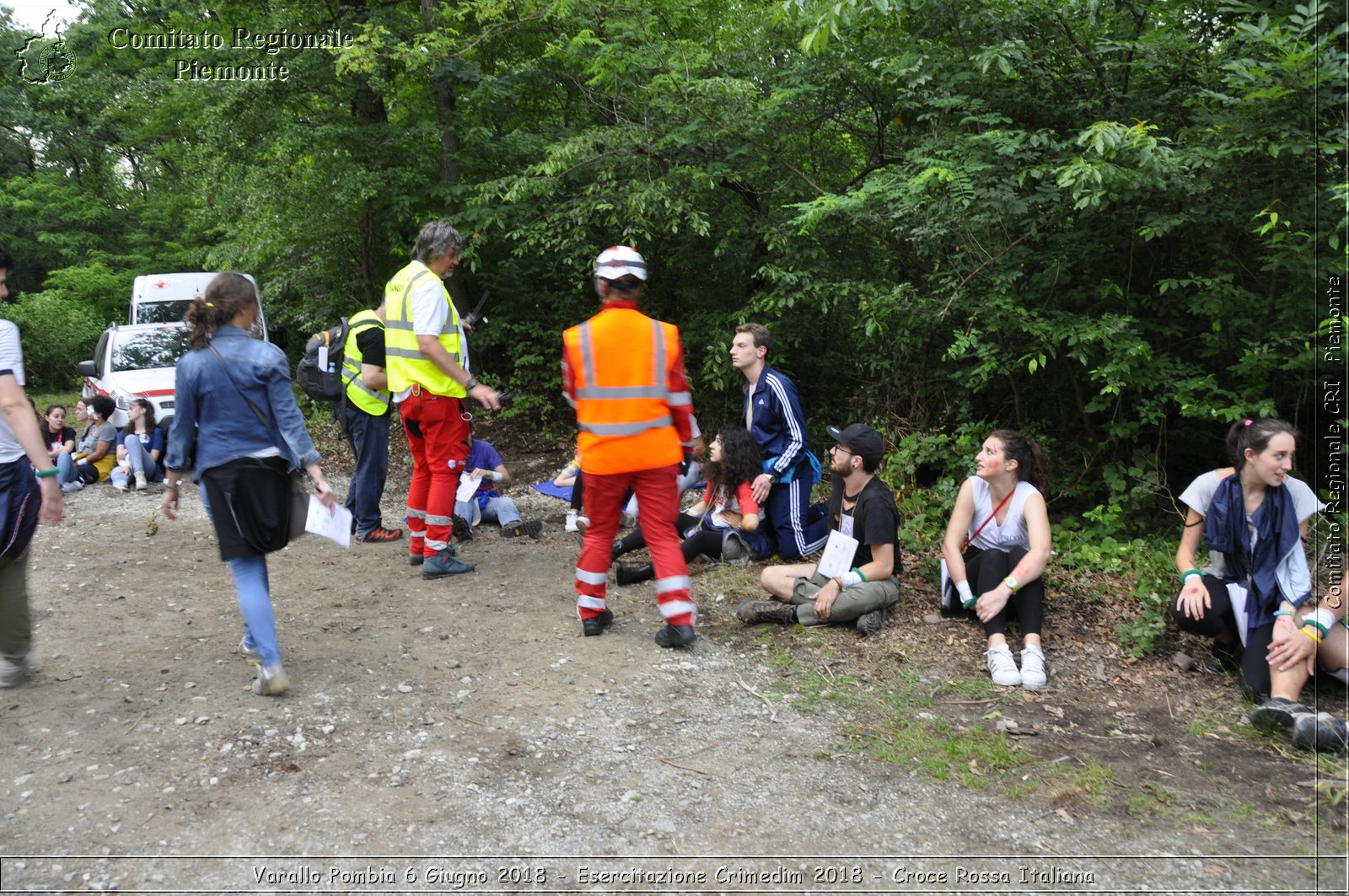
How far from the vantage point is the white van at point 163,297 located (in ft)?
47.3

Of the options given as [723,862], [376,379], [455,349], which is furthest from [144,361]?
[723,862]

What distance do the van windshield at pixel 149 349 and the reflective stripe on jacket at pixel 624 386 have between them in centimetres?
895

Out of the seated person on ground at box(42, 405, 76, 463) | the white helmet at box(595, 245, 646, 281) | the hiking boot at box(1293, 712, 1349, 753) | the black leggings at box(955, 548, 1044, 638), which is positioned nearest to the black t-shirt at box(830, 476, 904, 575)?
the black leggings at box(955, 548, 1044, 638)

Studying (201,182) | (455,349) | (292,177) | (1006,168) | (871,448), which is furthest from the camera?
(201,182)

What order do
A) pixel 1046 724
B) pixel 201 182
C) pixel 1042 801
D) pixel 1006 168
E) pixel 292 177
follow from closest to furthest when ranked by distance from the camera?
pixel 1042 801, pixel 1046 724, pixel 1006 168, pixel 292 177, pixel 201 182

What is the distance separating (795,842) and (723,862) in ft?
0.88

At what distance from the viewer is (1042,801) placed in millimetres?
3426

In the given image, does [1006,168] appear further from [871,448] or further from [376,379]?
[376,379]

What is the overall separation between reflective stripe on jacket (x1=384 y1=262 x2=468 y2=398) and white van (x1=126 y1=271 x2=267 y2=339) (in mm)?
9468

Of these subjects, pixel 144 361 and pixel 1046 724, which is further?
pixel 144 361

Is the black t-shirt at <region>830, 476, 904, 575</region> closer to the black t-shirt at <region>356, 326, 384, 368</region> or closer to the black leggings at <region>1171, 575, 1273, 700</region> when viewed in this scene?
the black leggings at <region>1171, 575, 1273, 700</region>

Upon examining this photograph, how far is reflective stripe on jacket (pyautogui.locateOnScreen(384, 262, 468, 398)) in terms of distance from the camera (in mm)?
5668

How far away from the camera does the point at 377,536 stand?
686 cm

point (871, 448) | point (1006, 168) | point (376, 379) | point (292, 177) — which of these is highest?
point (292, 177)
